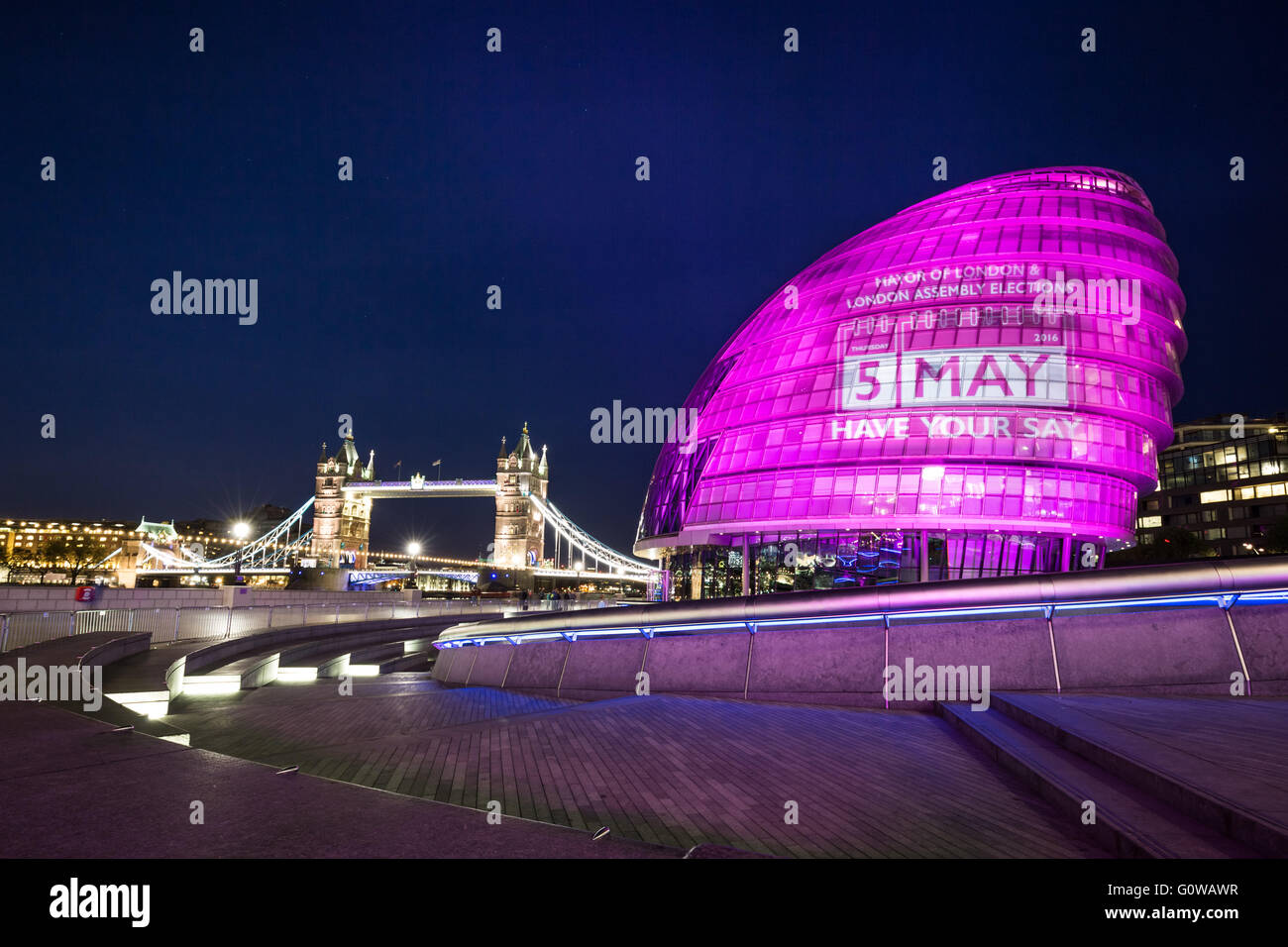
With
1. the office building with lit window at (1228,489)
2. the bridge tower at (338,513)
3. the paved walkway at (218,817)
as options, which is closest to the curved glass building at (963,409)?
the paved walkway at (218,817)

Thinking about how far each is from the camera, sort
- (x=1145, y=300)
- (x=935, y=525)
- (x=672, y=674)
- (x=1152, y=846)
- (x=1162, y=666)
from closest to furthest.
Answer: (x=1152, y=846), (x=1162, y=666), (x=672, y=674), (x=935, y=525), (x=1145, y=300)

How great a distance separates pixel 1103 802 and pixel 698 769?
3327 mm

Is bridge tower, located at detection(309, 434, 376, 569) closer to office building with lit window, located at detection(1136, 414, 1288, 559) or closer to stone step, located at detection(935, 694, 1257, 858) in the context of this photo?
office building with lit window, located at detection(1136, 414, 1288, 559)

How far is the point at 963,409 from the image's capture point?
3497 cm

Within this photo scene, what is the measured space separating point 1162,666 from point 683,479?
34485 mm

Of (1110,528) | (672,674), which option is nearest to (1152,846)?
(672,674)

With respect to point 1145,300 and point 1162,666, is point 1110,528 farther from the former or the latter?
point 1162,666

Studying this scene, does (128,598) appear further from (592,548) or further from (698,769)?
(592,548)

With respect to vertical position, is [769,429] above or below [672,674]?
above

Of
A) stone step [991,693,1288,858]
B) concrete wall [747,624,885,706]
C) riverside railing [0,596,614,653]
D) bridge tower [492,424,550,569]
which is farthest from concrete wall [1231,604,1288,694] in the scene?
bridge tower [492,424,550,569]

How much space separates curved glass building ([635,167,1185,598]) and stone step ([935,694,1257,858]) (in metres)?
25.2

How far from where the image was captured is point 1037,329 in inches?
1377

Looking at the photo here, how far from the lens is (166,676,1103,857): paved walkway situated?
5324mm

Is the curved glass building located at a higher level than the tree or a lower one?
higher
